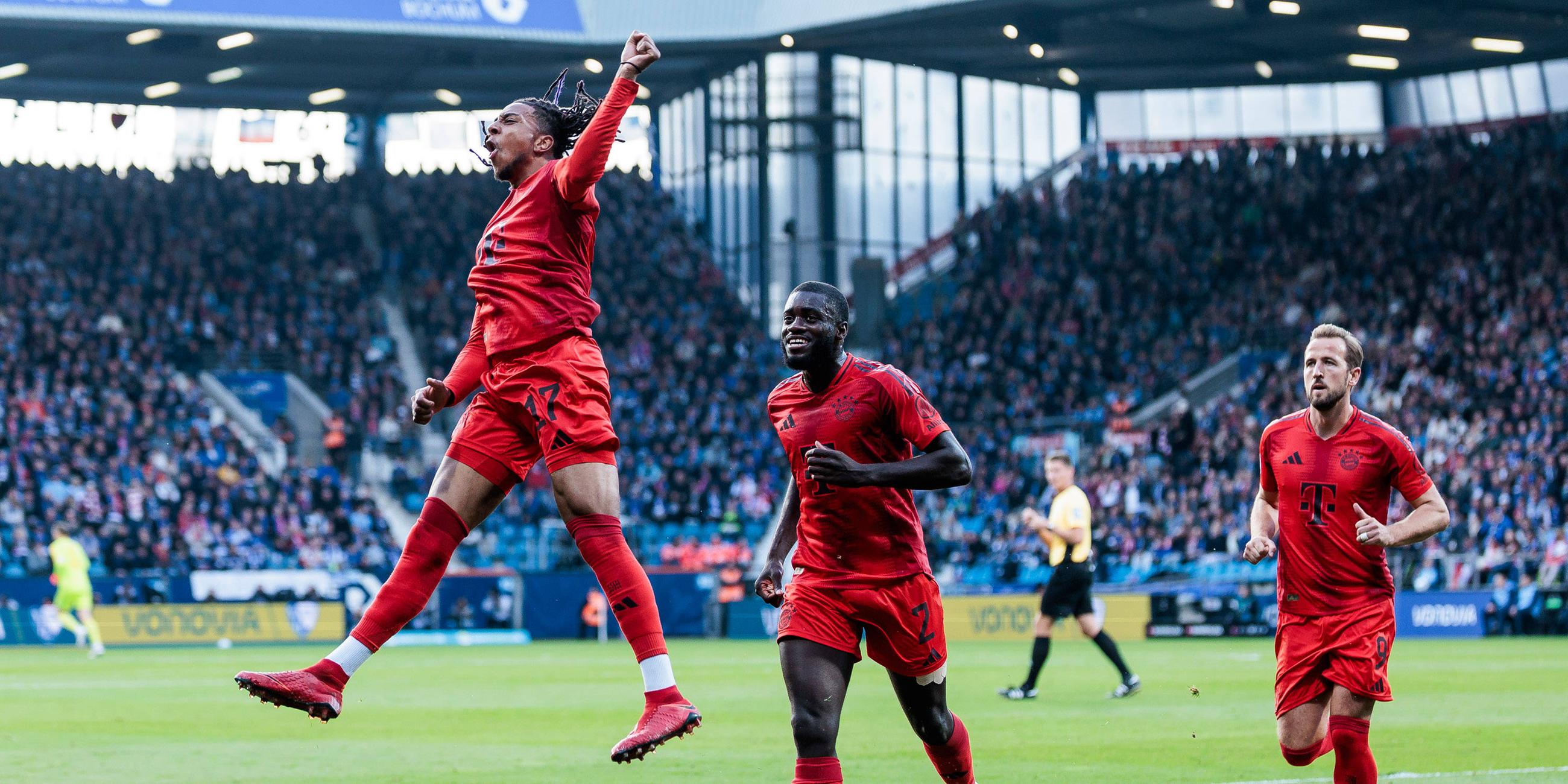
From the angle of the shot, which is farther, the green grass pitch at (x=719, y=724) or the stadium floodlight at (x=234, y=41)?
the stadium floodlight at (x=234, y=41)

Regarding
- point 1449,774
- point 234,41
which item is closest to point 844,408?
point 1449,774

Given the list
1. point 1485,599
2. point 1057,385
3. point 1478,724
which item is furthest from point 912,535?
point 1057,385

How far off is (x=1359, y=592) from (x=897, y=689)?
237cm

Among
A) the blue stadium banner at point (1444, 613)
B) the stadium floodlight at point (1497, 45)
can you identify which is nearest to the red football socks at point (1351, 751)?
the blue stadium banner at point (1444, 613)

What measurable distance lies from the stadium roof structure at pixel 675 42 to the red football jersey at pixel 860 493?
86.3 feet

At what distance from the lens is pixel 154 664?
24469 millimetres

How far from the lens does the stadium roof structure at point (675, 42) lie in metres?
36.0

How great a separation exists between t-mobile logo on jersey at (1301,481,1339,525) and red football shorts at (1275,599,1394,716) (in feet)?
1.54

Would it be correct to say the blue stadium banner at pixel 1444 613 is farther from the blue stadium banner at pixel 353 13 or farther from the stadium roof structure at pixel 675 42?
the blue stadium banner at pixel 353 13

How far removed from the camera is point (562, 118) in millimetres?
8023

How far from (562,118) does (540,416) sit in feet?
4.93

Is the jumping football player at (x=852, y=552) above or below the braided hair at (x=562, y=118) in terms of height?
below

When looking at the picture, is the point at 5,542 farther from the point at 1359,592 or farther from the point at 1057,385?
the point at 1359,592

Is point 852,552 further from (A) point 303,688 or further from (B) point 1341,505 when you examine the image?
(B) point 1341,505
